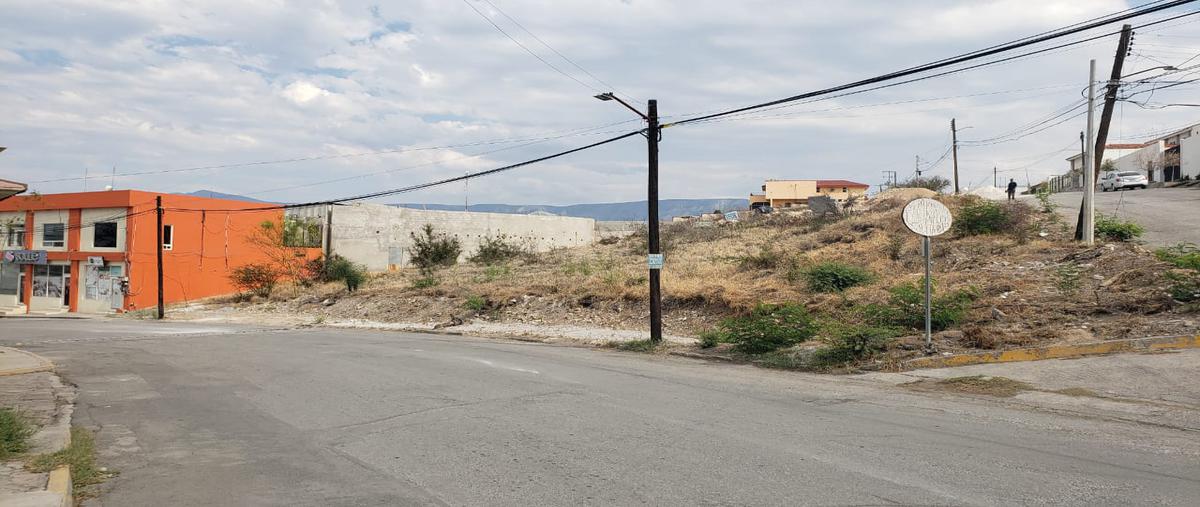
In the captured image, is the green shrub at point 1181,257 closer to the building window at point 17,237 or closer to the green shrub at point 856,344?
the green shrub at point 856,344

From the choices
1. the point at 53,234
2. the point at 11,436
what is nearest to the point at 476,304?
the point at 11,436

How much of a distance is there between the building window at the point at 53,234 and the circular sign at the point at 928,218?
53.7 metres

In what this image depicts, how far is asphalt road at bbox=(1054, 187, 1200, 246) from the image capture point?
24.2 meters

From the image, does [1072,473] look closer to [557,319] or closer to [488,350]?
[488,350]

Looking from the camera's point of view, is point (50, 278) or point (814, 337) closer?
point (814, 337)

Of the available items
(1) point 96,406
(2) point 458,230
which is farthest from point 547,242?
(1) point 96,406

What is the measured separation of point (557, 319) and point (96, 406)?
669 inches

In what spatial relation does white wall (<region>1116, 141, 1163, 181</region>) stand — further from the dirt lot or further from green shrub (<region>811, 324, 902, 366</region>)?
green shrub (<region>811, 324, 902, 366</region>)

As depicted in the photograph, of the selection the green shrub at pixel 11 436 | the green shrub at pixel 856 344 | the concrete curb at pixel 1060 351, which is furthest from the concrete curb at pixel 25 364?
the concrete curb at pixel 1060 351

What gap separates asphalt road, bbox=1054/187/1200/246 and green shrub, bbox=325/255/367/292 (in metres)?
31.2

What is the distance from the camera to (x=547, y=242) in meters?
73.6

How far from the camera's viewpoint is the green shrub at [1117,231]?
74.7 feet

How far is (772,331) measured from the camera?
17.5 metres

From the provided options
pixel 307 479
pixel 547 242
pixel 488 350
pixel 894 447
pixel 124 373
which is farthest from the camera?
pixel 547 242
